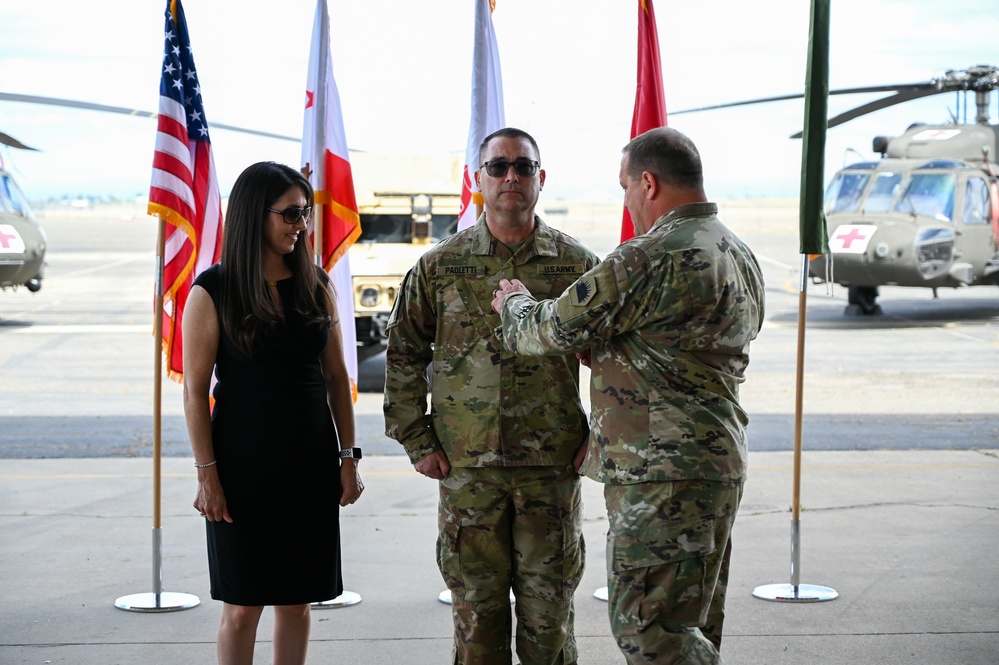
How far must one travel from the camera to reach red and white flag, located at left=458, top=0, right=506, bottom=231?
17.4ft

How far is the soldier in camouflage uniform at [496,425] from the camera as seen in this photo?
3.48 meters

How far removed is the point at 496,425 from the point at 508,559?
1.39 ft

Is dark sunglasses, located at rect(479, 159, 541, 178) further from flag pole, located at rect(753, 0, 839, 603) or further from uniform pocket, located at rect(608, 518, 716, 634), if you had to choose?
flag pole, located at rect(753, 0, 839, 603)

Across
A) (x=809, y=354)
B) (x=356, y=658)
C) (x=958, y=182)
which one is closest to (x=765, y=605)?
(x=356, y=658)

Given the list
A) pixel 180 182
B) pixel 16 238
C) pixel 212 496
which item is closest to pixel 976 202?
pixel 16 238

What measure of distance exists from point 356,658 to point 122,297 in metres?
23.2

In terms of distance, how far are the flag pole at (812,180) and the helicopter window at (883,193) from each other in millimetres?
14237

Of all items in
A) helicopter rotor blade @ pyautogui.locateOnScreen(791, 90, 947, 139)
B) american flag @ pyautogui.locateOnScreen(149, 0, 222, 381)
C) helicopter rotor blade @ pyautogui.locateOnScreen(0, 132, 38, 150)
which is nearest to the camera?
american flag @ pyautogui.locateOnScreen(149, 0, 222, 381)

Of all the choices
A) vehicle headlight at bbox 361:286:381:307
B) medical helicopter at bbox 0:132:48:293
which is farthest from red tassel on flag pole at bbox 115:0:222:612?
medical helicopter at bbox 0:132:48:293

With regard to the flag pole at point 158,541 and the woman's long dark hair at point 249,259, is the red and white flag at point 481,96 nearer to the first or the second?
the flag pole at point 158,541

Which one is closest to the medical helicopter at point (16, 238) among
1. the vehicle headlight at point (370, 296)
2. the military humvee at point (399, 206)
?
the military humvee at point (399, 206)

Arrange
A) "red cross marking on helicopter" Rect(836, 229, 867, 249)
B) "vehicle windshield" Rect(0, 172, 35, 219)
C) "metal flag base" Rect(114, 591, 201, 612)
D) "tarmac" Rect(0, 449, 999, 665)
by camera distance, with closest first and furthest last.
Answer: "tarmac" Rect(0, 449, 999, 665)
"metal flag base" Rect(114, 591, 201, 612)
"red cross marking on helicopter" Rect(836, 229, 867, 249)
"vehicle windshield" Rect(0, 172, 35, 219)

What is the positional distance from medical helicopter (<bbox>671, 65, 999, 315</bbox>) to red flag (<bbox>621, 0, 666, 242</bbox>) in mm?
12727

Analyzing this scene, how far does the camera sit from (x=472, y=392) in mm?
3551
